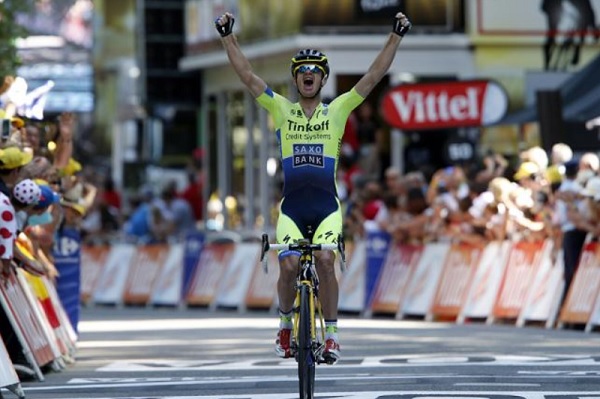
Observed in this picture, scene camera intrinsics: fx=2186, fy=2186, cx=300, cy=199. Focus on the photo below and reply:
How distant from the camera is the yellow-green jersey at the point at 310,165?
14523mm

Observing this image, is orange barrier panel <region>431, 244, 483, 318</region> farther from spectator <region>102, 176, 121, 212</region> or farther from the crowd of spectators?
spectator <region>102, 176, 121, 212</region>

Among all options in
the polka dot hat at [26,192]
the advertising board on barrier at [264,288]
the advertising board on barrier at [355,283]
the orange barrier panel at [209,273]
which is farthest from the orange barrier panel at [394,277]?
the polka dot hat at [26,192]

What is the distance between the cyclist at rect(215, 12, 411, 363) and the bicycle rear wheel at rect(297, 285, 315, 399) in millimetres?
408

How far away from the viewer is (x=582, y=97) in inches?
1136

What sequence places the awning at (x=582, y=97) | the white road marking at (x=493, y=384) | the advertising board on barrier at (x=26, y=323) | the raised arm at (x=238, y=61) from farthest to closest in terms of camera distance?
the awning at (x=582, y=97) → the advertising board on barrier at (x=26, y=323) → the white road marking at (x=493, y=384) → the raised arm at (x=238, y=61)

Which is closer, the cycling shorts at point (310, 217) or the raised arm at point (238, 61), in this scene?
the cycling shorts at point (310, 217)

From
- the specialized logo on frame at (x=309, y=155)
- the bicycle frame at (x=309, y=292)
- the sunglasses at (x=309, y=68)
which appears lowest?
the bicycle frame at (x=309, y=292)

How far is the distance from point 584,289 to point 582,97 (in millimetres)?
5607

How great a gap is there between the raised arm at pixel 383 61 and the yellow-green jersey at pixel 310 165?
0.28 ft

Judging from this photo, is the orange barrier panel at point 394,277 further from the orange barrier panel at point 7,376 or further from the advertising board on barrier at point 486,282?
the orange barrier panel at point 7,376

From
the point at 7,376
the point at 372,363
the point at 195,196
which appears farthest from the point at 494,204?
the point at 195,196

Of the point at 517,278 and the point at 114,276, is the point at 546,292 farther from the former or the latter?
the point at 114,276

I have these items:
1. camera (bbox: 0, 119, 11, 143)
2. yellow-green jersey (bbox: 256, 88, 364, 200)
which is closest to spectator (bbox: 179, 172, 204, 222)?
camera (bbox: 0, 119, 11, 143)

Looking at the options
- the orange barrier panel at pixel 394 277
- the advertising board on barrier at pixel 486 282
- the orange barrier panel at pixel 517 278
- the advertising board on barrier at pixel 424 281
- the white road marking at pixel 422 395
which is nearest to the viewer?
the white road marking at pixel 422 395
